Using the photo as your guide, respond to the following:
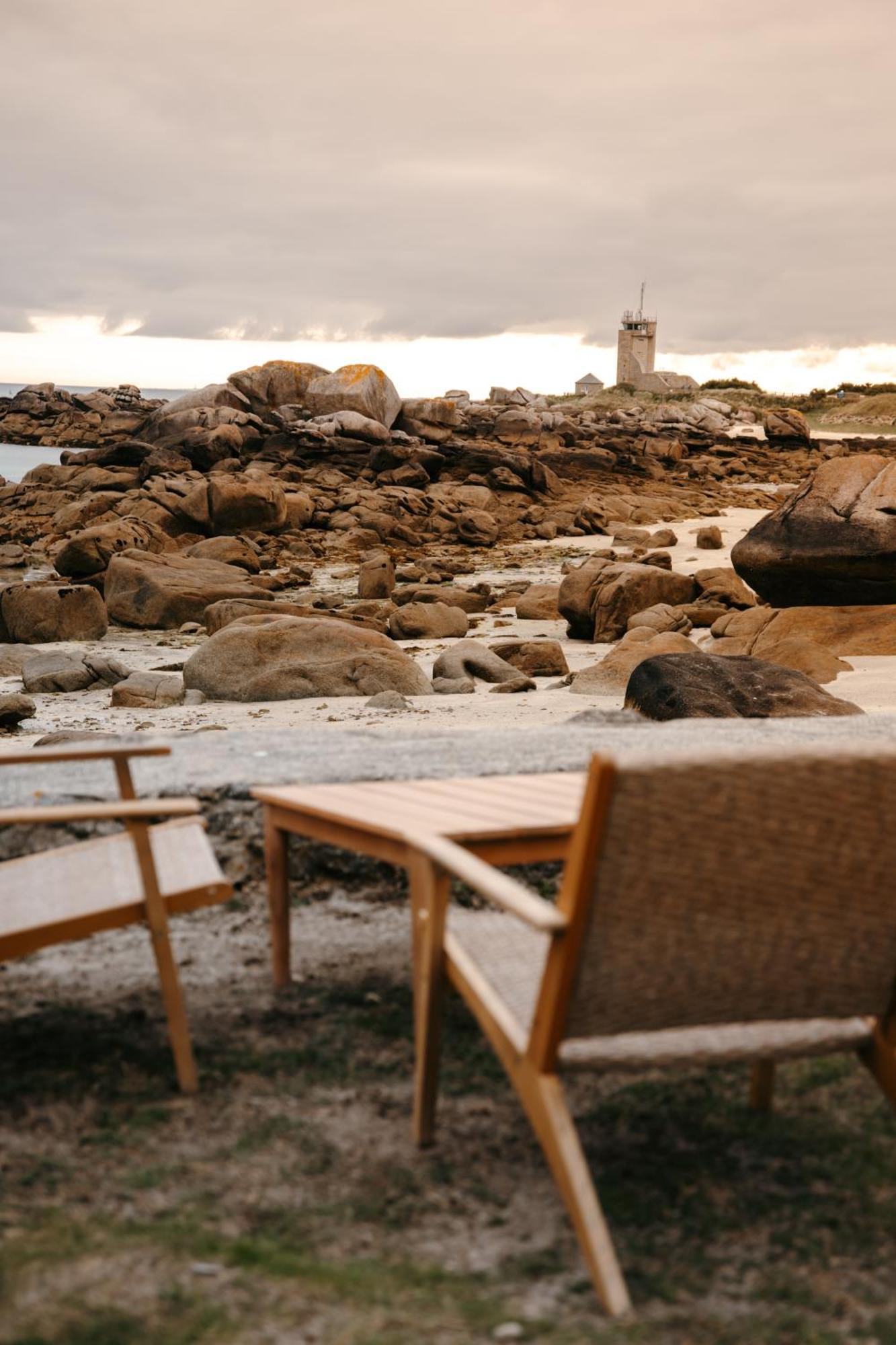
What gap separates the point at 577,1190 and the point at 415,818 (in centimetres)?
121

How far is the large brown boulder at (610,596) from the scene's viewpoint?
14.3m

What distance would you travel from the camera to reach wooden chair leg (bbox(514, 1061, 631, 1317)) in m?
2.16

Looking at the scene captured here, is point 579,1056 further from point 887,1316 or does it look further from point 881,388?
point 881,388

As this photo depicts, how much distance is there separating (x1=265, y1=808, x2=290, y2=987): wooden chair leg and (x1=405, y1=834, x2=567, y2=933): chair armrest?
0.99 m

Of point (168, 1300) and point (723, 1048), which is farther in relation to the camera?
point (723, 1048)

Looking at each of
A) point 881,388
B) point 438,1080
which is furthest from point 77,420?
point 438,1080

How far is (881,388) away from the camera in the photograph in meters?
75.6

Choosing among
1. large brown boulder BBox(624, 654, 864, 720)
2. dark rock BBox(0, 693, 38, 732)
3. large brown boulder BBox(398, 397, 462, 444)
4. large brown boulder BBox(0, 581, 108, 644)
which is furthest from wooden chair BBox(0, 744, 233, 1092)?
large brown boulder BBox(398, 397, 462, 444)

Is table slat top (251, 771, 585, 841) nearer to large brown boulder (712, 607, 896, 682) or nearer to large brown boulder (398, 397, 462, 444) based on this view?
large brown boulder (712, 607, 896, 682)

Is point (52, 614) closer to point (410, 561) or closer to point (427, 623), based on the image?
point (427, 623)

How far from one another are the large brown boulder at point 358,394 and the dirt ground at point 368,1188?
34618mm

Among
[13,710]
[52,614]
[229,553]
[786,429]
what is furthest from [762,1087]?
[786,429]

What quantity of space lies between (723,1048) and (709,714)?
558 centimetres

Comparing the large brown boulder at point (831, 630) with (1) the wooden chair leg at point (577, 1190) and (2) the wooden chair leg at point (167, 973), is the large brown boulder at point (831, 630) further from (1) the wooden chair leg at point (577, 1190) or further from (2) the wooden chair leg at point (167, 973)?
(1) the wooden chair leg at point (577, 1190)
